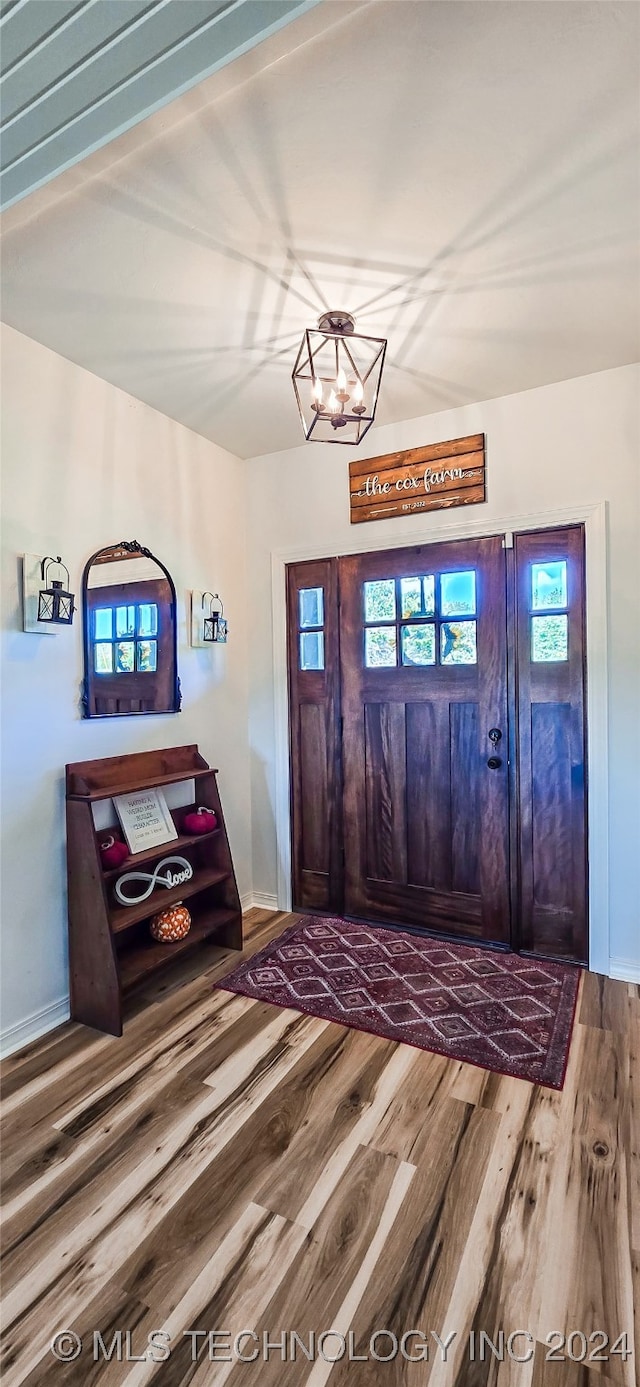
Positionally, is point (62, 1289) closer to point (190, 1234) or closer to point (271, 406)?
point (190, 1234)

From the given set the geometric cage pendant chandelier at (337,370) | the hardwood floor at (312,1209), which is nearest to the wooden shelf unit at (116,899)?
the hardwood floor at (312,1209)

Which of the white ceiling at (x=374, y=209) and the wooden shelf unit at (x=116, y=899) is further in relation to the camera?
the wooden shelf unit at (x=116, y=899)

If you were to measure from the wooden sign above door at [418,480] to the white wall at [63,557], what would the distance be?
0.93m

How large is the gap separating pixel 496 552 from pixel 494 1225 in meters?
2.44

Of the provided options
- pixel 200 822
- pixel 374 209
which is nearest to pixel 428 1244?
pixel 200 822

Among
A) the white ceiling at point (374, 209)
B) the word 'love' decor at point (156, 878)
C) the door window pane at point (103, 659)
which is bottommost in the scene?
the word 'love' decor at point (156, 878)

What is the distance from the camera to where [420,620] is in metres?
2.85

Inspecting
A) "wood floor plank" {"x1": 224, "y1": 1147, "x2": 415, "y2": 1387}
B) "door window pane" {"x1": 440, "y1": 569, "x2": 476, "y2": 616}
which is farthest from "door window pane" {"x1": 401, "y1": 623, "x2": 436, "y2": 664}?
"wood floor plank" {"x1": 224, "y1": 1147, "x2": 415, "y2": 1387}

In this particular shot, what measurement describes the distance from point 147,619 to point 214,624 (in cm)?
45

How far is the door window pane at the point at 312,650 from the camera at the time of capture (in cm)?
314

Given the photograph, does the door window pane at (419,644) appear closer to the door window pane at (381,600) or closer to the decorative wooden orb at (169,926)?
the door window pane at (381,600)

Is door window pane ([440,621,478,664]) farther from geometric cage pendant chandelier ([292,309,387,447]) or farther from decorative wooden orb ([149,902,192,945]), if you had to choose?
decorative wooden orb ([149,902,192,945])

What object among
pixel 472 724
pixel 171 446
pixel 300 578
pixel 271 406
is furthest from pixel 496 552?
pixel 171 446

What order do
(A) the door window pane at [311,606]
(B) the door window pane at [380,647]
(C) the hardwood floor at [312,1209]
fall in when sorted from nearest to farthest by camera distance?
(C) the hardwood floor at [312,1209], (B) the door window pane at [380,647], (A) the door window pane at [311,606]
